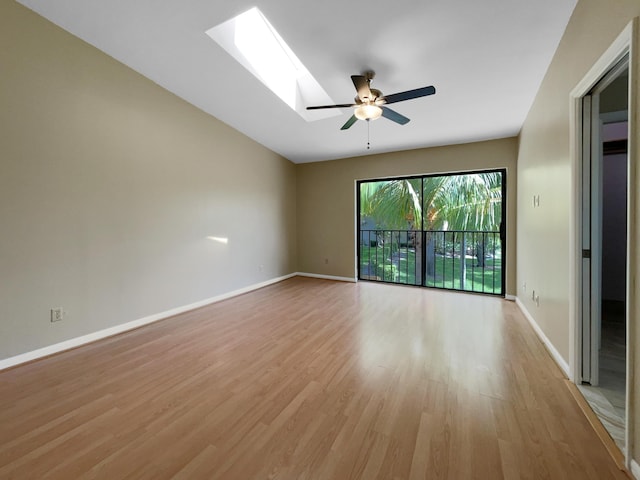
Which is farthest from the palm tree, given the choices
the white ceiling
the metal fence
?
the white ceiling

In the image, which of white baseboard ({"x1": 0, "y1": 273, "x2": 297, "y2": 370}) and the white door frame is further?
white baseboard ({"x1": 0, "y1": 273, "x2": 297, "y2": 370})

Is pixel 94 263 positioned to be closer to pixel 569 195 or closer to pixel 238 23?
pixel 238 23

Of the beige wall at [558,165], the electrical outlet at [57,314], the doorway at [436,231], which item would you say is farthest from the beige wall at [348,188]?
the electrical outlet at [57,314]

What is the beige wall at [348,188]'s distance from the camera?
12.9ft

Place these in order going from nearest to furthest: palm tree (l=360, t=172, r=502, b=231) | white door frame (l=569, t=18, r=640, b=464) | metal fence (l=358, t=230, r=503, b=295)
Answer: white door frame (l=569, t=18, r=640, b=464) → palm tree (l=360, t=172, r=502, b=231) → metal fence (l=358, t=230, r=503, b=295)

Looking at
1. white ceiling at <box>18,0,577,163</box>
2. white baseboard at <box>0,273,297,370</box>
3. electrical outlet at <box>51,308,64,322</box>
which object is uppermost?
white ceiling at <box>18,0,577,163</box>

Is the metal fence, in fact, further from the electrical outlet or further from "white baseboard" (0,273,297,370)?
the electrical outlet

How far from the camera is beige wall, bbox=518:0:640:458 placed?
4.64 feet

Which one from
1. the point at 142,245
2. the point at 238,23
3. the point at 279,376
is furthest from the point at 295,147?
the point at 279,376

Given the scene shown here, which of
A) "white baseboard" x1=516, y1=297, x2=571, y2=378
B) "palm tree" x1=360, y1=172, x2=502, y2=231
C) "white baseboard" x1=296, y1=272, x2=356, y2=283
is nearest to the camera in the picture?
"white baseboard" x1=516, y1=297, x2=571, y2=378

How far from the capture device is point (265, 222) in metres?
4.89

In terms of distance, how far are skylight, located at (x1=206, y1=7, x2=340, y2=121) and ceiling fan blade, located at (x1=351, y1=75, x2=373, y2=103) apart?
771mm

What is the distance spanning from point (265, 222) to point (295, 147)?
150cm

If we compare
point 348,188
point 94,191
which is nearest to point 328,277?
point 348,188
